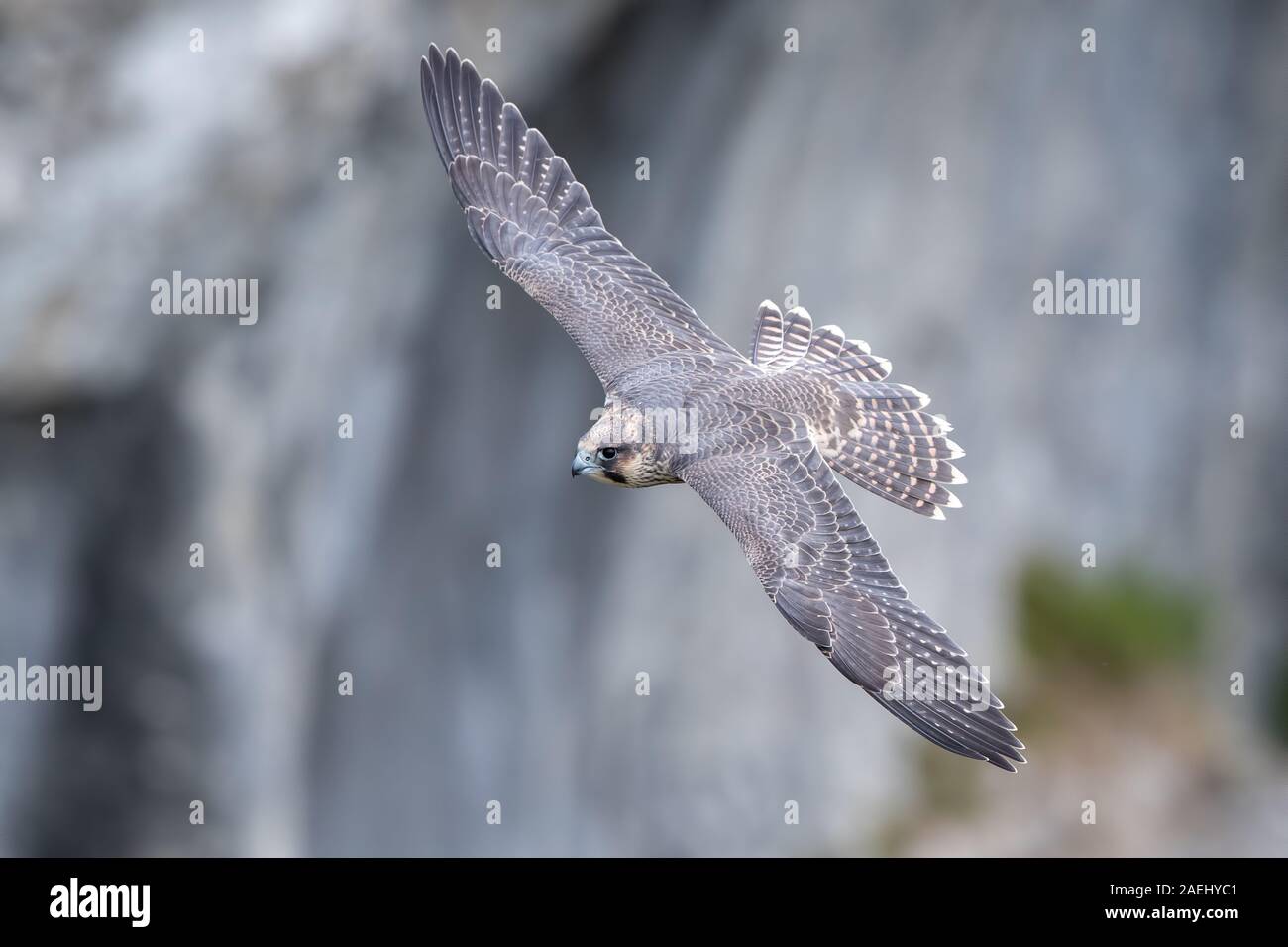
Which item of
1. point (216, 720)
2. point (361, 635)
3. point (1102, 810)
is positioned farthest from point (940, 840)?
point (216, 720)

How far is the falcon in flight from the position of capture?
6.71 metres

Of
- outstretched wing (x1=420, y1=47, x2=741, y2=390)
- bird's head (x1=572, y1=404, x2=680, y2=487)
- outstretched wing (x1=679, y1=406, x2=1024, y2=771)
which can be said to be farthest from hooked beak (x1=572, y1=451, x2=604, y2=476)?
outstretched wing (x1=420, y1=47, x2=741, y2=390)

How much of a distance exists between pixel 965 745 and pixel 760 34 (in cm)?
792

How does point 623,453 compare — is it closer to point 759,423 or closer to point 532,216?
point 759,423

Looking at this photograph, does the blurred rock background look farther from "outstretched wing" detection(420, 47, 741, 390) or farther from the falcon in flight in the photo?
the falcon in flight

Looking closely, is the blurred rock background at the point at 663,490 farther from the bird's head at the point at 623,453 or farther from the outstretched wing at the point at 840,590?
the outstretched wing at the point at 840,590

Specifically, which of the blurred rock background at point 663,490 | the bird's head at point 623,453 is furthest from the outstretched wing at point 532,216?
the blurred rock background at point 663,490

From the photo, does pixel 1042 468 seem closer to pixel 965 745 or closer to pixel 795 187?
pixel 795 187

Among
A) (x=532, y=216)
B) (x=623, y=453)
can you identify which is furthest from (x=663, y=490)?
(x=623, y=453)

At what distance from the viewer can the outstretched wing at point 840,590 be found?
652 cm

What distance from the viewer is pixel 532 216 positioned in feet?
28.3

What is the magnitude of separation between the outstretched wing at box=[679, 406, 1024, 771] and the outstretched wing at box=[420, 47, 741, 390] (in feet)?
3.87

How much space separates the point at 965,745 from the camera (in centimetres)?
641

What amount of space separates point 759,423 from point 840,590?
3.11 ft
